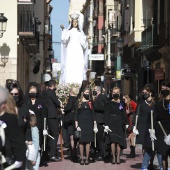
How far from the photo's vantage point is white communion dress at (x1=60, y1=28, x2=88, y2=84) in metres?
22.3

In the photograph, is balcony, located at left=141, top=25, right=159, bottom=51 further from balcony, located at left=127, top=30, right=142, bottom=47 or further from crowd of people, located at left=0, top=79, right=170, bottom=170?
crowd of people, located at left=0, top=79, right=170, bottom=170

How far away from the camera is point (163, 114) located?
12086 mm

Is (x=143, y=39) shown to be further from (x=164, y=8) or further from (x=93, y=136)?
(x=93, y=136)

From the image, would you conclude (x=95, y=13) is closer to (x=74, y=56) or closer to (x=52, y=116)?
(x=74, y=56)

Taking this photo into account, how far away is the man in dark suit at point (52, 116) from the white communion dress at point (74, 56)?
5.32 meters

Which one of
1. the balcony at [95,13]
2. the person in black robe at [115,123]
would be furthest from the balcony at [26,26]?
the balcony at [95,13]

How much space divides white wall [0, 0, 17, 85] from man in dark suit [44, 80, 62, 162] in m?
11.5

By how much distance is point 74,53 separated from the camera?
22.6 metres

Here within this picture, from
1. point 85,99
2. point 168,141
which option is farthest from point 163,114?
point 85,99

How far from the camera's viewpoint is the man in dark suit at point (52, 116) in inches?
659

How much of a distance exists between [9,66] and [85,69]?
6.34 meters

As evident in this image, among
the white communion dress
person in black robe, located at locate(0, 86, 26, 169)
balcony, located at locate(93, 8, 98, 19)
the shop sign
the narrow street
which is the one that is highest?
balcony, located at locate(93, 8, 98, 19)

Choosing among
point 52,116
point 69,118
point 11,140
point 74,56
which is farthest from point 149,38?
point 11,140

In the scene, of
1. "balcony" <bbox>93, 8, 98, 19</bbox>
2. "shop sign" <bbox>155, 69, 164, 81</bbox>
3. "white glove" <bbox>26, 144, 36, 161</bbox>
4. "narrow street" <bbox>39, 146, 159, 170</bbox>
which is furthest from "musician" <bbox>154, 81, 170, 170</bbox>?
"balcony" <bbox>93, 8, 98, 19</bbox>
